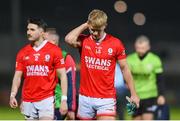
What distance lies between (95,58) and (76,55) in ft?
46.5

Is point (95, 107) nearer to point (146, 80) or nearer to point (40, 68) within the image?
point (40, 68)

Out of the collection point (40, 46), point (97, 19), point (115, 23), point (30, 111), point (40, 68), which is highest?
point (115, 23)

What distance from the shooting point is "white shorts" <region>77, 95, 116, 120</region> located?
11383 millimetres

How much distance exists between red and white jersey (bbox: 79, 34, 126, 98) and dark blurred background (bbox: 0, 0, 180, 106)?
14.0 m

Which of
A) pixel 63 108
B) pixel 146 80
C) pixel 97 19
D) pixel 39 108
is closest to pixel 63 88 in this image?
pixel 63 108

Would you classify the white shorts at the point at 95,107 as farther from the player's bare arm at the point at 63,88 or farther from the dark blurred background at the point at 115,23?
the dark blurred background at the point at 115,23

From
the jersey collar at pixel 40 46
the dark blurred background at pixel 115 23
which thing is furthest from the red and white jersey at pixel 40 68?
the dark blurred background at pixel 115 23

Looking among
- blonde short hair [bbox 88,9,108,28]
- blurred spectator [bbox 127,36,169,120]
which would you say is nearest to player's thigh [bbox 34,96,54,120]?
blonde short hair [bbox 88,9,108,28]

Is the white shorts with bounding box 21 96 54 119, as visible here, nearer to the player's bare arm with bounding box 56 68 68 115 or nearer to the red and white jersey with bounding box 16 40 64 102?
the red and white jersey with bounding box 16 40 64 102

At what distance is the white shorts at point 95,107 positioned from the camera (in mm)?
11383

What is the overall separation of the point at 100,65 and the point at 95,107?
585mm

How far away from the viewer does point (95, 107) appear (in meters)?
11.4

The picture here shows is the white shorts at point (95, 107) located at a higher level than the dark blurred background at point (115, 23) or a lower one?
lower

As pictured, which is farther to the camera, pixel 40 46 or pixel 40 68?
pixel 40 46
